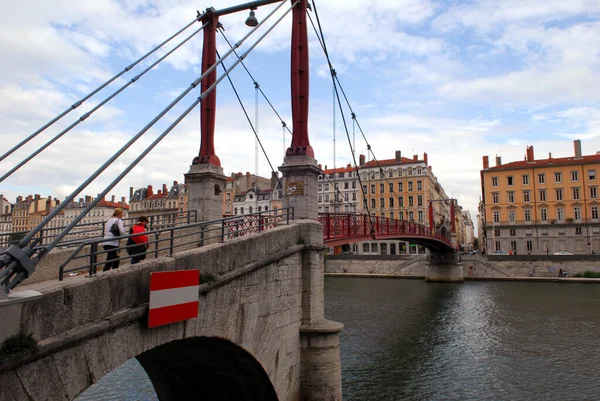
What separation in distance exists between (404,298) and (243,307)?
101ft

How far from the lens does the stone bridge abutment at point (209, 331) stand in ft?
15.5

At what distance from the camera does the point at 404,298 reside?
36906mm

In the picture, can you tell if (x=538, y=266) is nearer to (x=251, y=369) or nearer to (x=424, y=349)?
(x=424, y=349)

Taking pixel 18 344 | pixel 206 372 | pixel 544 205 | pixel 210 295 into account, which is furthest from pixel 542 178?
pixel 18 344

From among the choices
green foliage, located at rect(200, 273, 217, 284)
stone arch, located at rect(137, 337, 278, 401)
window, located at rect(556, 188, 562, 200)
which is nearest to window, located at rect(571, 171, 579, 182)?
window, located at rect(556, 188, 562, 200)

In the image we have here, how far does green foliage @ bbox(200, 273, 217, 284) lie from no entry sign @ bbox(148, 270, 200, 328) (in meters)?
0.27

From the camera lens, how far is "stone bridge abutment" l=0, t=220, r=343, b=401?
4.74 m

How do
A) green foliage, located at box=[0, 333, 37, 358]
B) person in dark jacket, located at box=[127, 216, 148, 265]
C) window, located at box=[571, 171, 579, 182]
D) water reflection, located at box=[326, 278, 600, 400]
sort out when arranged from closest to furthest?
1. green foliage, located at box=[0, 333, 37, 358]
2. person in dark jacket, located at box=[127, 216, 148, 265]
3. water reflection, located at box=[326, 278, 600, 400]
4. window, located at box=[571, 171, 579, 182]

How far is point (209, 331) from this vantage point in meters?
7.39

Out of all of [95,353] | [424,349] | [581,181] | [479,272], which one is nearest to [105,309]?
[95,353]

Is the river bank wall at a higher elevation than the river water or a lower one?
higher

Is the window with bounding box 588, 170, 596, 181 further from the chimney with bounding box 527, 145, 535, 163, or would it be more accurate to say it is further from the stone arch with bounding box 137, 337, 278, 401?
the stone arch with bounding box 137, 337, 278, 401

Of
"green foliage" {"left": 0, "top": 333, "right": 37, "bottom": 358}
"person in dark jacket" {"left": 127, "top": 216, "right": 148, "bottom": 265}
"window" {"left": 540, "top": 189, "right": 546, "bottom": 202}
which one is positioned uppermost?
"window" {"left": 540, "top": 189, "right": 546, "bottom": 202}

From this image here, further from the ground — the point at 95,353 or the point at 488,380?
the point at 95,353
